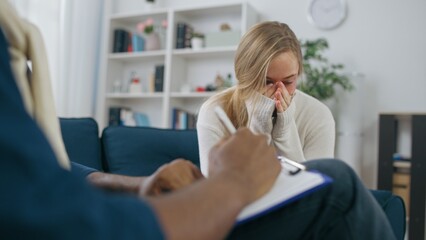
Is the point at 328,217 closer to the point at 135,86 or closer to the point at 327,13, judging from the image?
the point at 327,13

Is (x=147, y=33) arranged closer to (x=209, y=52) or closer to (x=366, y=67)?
(x=209, y=52)

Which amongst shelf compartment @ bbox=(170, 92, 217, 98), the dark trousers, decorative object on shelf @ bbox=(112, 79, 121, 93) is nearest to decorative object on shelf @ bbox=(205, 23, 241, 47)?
shelf compartment @ bbox=(170, 92, 217, 98)

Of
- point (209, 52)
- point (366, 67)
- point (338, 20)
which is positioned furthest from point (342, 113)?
point (209, 52)

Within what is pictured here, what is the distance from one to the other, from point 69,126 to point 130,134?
28 centimetres

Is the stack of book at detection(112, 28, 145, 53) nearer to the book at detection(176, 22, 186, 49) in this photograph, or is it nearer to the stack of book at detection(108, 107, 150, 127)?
the book at detection(176, 22, 186, 49)

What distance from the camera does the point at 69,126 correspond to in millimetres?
1835

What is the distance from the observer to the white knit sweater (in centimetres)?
147

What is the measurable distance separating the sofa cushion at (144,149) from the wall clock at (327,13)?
1.91 meters

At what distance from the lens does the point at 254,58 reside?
1437 millimetres

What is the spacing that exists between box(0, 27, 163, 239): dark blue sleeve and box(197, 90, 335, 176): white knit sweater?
982 millimetres

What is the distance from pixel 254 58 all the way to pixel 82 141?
35.0 inches

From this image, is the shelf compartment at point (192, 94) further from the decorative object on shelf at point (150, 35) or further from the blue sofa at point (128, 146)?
the blue sofa at point (128, 146)

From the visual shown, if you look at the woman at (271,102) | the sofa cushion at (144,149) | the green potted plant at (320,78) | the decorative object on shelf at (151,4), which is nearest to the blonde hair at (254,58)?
the woman at (271,102)

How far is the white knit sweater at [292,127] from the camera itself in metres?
1.47
